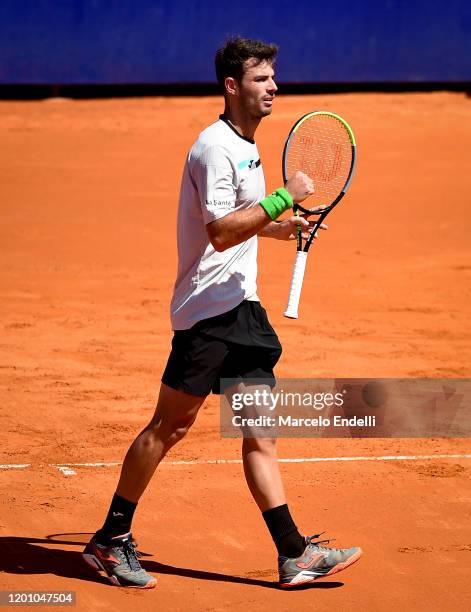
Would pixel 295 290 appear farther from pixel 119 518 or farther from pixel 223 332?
pixel 119 518

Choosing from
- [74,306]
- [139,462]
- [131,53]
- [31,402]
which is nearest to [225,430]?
[31,402]

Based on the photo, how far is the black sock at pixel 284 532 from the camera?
14.6 ft

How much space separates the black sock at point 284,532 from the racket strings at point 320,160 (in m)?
1.63

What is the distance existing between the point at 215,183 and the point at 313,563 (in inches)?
62.6

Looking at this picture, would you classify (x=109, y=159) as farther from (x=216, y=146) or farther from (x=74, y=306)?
(x=216, y=146)

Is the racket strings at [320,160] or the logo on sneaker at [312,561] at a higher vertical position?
the racket strings at [320,160]

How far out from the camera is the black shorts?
4.38 m

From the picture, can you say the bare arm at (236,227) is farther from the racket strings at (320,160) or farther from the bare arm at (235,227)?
the racket strings at (320,160)

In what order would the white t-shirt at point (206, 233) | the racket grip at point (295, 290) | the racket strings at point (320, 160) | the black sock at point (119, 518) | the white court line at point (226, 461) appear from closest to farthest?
1. the white t-shirt at point (206, 233)
2. the black sock at point (119, 518)
3. the racket grip at point (295, 290)
4. the racket strings at point (320, 160)
5. the white court line at point (226, 461)

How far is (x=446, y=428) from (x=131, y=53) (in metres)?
11.5

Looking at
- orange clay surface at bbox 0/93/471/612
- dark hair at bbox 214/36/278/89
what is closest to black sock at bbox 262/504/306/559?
orange clay surface at bbox 0/93/471/612

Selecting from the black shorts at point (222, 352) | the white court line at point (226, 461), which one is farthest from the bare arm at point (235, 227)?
the white court line at point (226, 461)

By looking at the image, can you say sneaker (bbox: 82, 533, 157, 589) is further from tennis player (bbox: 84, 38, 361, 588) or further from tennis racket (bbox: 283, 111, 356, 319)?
tennis racket (bbox: 283, 111, 356, 319)

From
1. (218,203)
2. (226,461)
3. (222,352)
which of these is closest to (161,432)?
(222,352)
